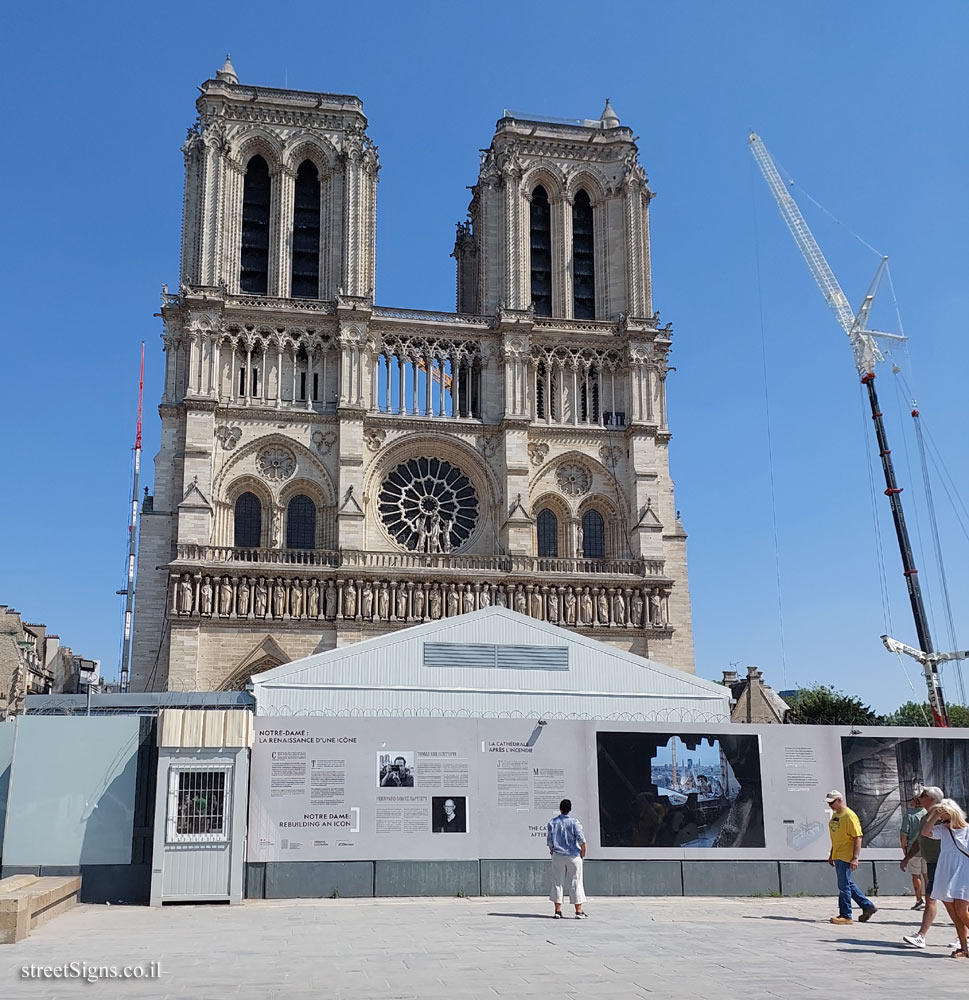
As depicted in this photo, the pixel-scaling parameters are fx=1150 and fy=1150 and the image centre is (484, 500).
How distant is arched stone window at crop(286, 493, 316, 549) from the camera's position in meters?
43.3

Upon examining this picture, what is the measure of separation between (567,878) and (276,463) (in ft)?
98.8

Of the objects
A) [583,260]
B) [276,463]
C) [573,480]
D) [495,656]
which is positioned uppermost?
[583,260]

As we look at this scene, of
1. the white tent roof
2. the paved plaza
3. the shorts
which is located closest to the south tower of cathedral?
the white tent roof

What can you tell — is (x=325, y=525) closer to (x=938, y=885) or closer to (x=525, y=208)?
(x=525, y=208)

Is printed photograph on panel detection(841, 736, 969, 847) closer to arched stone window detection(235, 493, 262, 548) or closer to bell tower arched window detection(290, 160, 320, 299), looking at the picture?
arched stone window detection(235, 493, 262, 548)

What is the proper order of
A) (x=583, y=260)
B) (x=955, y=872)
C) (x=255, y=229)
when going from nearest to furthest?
(x=955, y=872) < (x=255, y=229) < (x=583, y=260)

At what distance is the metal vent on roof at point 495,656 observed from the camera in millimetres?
25484

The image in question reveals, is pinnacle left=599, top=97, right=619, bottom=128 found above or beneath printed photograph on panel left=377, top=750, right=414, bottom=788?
above

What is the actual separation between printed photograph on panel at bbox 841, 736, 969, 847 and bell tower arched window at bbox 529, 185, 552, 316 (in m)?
31.8

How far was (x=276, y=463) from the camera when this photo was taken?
43.6m

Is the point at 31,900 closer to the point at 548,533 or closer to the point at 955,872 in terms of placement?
the point at 955,872

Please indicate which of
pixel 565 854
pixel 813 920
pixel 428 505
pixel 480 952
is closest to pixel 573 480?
pixel 428 505

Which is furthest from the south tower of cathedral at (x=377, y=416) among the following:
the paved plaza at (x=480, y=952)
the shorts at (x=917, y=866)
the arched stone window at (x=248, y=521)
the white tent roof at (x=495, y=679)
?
the shorts at (x=917, y=866)

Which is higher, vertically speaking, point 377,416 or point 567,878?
point 377,416
